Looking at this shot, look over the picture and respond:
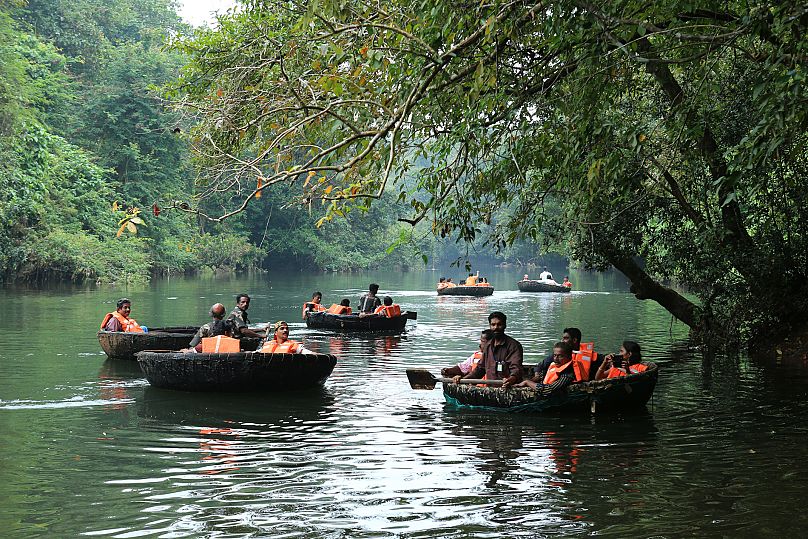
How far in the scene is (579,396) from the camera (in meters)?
12.3

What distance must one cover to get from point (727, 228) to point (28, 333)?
15.5 meters

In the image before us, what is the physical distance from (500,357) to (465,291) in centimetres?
2980

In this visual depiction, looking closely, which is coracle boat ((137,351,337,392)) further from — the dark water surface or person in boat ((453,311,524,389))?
person in boat ((453,311,524,389))

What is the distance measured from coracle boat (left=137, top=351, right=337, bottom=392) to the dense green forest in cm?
1449

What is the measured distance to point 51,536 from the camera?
724cm

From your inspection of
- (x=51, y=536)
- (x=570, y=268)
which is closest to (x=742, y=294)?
(x=51, y=536)

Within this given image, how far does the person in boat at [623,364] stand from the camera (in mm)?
12859

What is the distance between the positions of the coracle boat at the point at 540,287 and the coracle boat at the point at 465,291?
4217 millimetres

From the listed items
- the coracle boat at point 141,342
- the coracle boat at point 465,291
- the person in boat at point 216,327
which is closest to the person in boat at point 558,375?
the person in boat at point 216,327

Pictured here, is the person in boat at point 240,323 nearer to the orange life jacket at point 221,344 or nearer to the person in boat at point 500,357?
the orange life jacket at point 221,344

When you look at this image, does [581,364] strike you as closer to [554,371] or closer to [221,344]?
[554,371]

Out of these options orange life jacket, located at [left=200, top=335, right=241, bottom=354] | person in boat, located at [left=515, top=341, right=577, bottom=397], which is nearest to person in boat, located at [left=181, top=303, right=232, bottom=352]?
orange life jacket, located at [left=200, top=335, right=241, bottom=354]

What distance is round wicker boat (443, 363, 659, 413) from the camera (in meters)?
12.2

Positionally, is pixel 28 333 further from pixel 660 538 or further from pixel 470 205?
pixel 660 538
